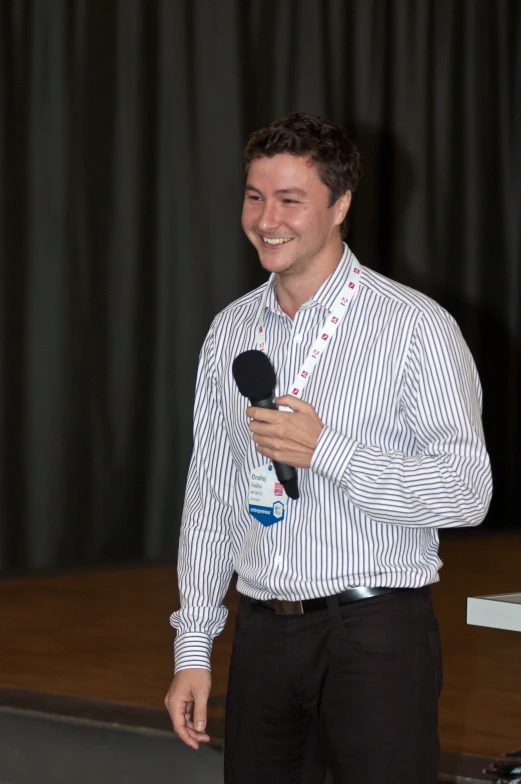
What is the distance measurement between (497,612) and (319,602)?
28 cm

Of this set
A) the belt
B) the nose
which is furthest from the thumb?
the nose

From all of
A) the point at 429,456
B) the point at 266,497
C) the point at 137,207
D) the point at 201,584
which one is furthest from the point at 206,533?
the point at 137,207

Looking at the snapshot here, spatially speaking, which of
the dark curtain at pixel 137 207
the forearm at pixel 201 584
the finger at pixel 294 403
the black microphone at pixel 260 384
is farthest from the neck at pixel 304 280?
the dark curtain at pixel 137 207

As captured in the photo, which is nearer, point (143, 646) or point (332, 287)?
point (332, 287)

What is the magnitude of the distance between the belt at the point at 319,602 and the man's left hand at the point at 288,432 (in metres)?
0.22

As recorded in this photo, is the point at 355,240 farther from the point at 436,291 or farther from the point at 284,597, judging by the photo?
the point at 284,597

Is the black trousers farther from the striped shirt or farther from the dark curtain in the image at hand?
the dark curtain

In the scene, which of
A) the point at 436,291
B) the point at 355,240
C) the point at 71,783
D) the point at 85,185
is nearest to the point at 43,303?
the point at 85,185

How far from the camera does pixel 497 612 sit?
1.57m

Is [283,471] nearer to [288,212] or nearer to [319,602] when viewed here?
[319,602]

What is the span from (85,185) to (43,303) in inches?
23.0

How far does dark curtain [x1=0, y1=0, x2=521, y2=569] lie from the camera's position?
5270 millimetres

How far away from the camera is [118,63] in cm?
543

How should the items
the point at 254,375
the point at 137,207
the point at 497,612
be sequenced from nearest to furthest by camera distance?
the point at 497,612 → the point at 254,375 → the point at 137,207
